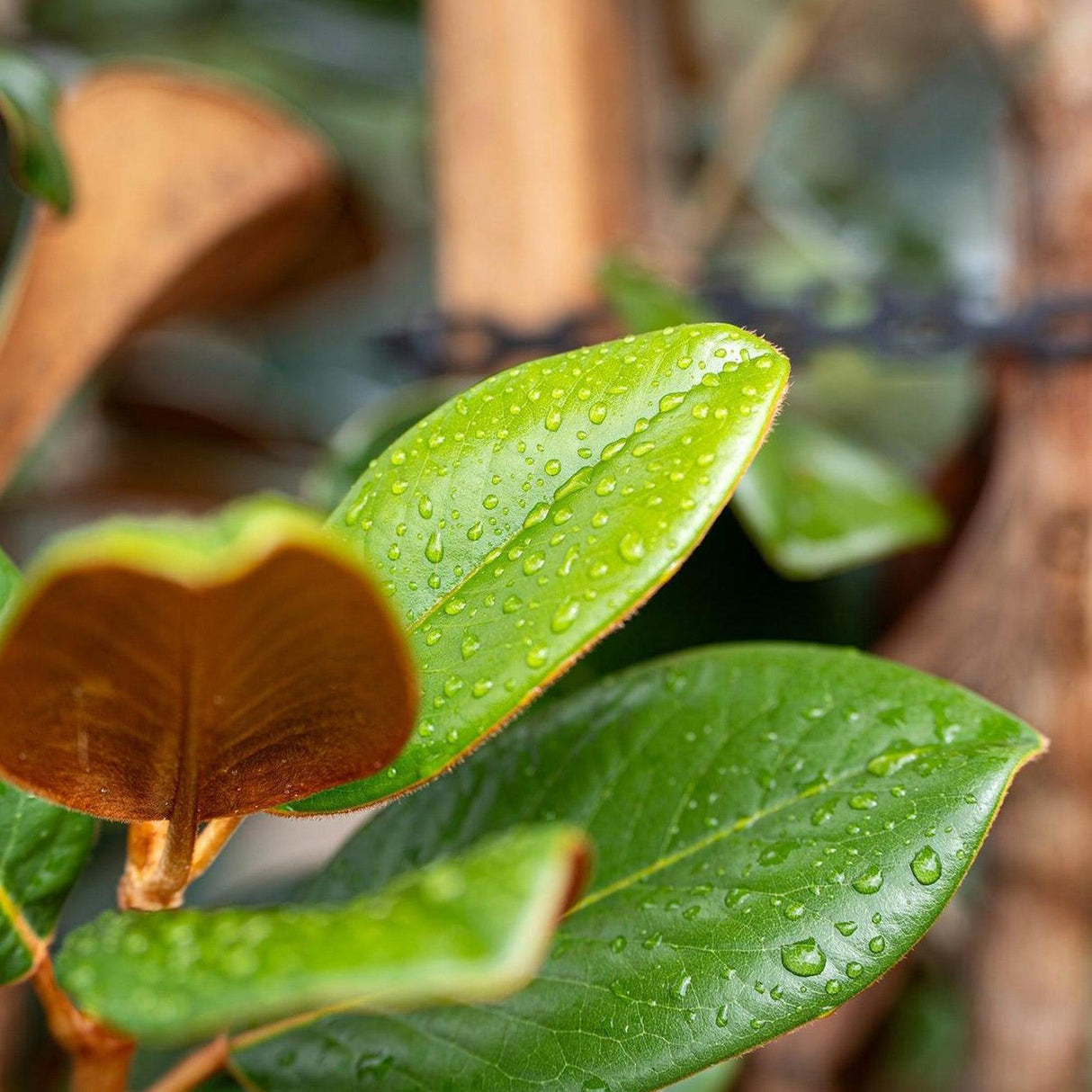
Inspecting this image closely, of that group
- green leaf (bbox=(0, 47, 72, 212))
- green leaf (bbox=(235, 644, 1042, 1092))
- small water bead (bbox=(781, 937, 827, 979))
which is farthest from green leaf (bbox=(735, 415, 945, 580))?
green leaf (bbox=(0, 47, 72, 212))

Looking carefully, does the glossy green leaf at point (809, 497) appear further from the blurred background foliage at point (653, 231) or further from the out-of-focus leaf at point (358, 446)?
the blurred background foliage at point (653, 231)

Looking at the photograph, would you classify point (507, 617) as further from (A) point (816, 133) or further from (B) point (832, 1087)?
(A) point (816, 133)

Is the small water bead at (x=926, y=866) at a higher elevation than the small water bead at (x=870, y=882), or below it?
higher

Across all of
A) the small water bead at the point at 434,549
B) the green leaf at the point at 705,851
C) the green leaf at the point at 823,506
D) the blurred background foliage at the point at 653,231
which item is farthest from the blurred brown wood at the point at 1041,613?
the small water bead at the point at 434,549

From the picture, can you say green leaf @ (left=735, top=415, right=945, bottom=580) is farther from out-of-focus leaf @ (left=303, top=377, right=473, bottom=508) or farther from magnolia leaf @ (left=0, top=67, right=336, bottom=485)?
magnolia leaf @ (left=0, top=67, right=336, bottom=485)

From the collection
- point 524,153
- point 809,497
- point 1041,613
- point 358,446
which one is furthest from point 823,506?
point 524,153

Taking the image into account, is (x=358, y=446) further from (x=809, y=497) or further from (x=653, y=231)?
(x=653, y=231)
